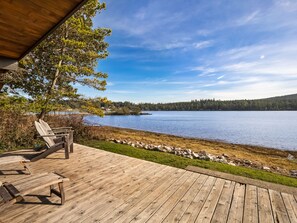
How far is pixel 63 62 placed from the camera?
877 cm

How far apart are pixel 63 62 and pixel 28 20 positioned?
6972 mm

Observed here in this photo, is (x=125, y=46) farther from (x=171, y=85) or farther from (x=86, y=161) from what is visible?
(x=171, y=85)

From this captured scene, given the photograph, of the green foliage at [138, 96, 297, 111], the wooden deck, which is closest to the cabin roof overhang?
the wooden deck

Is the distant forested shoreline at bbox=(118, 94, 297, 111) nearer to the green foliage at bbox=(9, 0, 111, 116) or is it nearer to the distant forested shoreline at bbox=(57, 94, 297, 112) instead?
the distant forested shoreline at bbox=(57, 94, 297, 112)

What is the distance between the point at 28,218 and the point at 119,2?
882 cm

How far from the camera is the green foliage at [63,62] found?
7.62 metres

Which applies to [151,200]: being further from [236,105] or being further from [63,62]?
[236,105]

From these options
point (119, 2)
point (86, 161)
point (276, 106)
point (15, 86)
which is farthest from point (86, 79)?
point (276, 106)

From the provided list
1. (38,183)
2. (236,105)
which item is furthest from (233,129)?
(236,105)

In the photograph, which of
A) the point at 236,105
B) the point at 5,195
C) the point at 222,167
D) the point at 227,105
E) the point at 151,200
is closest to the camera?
the point at 5,195

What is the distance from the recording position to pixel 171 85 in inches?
1516

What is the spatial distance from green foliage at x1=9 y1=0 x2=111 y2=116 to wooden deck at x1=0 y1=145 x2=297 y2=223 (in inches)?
189

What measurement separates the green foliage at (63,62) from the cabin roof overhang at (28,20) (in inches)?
174

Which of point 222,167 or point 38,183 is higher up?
point 38,183
